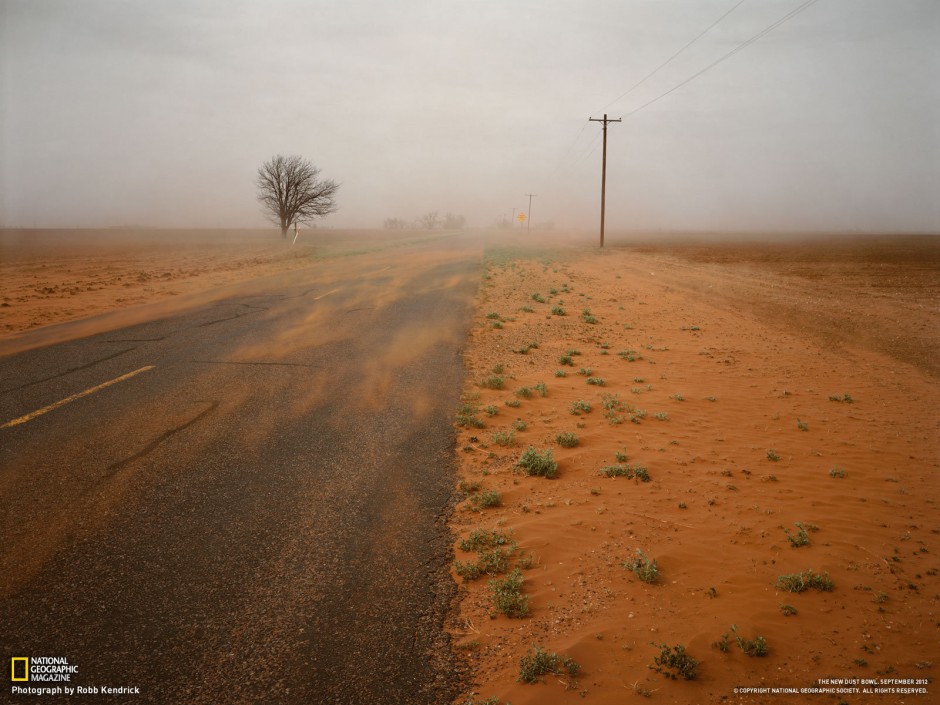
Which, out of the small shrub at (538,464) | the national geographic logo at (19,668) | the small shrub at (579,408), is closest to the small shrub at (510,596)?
the small shrub at (538,464)

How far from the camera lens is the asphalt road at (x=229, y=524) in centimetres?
283

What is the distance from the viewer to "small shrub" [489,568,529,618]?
329 centimetres

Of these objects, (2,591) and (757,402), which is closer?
(2,591)

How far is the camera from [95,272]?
2444cm

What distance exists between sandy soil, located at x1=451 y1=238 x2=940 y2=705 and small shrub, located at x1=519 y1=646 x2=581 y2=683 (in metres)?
0.05

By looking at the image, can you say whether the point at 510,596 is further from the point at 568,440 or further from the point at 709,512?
the point at 568,440

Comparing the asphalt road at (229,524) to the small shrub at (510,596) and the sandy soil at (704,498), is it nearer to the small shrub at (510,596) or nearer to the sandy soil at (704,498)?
the small shrub at (510,596)

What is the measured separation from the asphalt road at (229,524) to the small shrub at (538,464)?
0.89m

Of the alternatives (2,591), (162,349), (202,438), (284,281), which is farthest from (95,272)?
(2,591)

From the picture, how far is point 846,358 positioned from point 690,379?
4327 mm

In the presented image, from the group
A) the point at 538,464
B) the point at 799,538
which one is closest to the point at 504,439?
the point at 538,464

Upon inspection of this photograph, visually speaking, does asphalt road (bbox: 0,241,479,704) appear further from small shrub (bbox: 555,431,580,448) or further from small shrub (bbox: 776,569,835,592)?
small shrub (bbox: 776,569,835,592)

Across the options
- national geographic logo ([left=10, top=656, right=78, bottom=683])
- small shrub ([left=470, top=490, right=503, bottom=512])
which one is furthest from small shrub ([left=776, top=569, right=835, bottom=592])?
national geographic logo ([left=10, top=656, right=78, bottom=683])

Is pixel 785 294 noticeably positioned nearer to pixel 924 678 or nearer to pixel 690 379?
pixel 690 379
